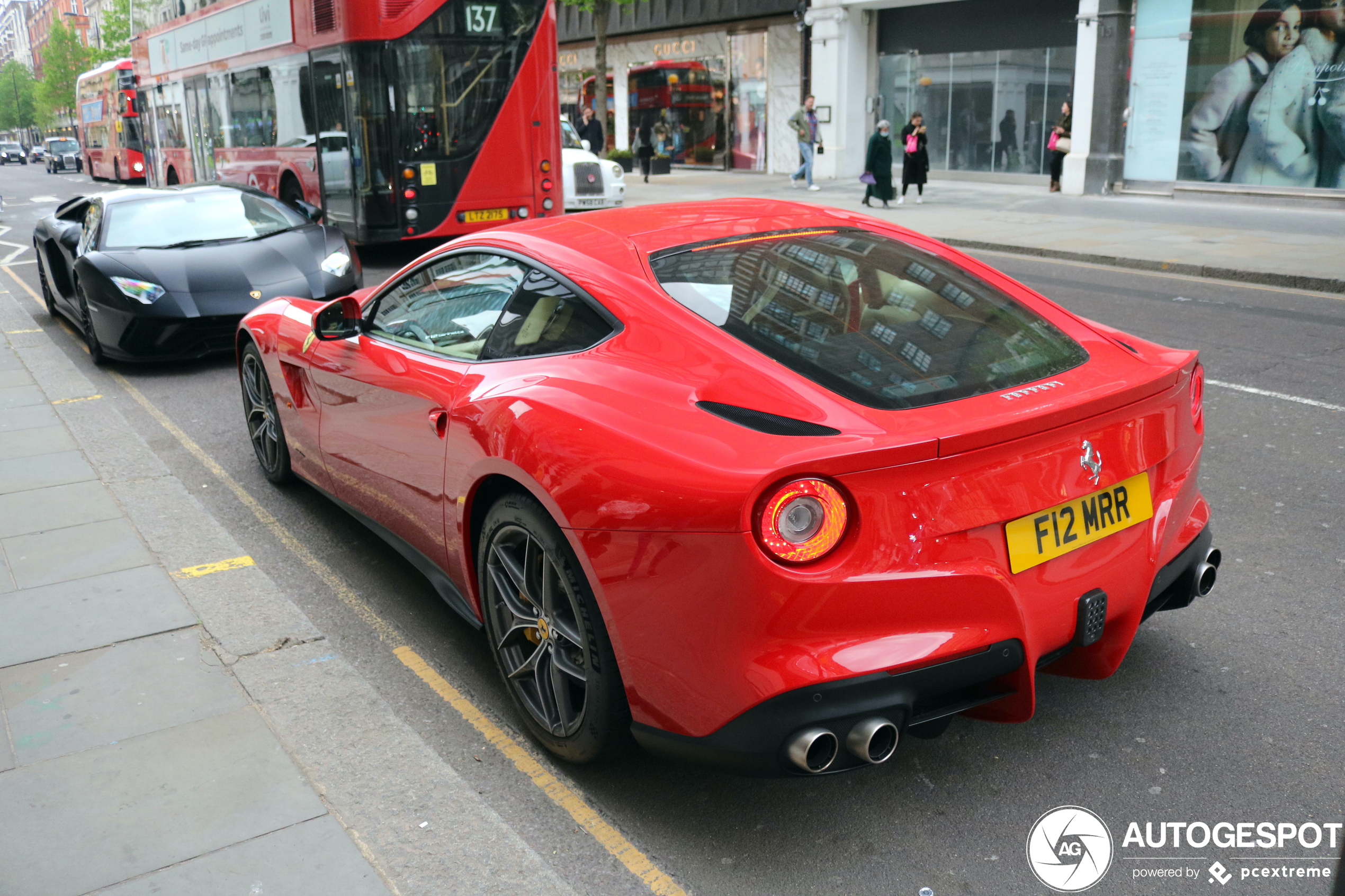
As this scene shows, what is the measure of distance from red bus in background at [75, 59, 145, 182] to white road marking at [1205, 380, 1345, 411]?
92.7 ft

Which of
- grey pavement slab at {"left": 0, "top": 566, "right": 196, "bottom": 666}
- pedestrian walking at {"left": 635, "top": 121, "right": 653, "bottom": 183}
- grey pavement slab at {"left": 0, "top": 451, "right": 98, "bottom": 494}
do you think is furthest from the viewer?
pedestrian walking at {"left": 635, "top": 121, "right": 653, "bottom": 183}

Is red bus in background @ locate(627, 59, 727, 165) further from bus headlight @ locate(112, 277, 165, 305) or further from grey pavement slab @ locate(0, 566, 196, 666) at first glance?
grey pavement slab @ locate(0, 566, 196, 666)

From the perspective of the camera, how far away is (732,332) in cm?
294

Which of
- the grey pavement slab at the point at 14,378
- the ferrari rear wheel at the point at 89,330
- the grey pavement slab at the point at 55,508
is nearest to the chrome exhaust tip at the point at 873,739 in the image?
the grey pavement slab at the point at 55,508

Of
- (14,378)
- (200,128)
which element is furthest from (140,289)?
(200,128)

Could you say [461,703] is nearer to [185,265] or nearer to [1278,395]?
[1278,395]

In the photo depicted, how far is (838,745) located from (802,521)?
1.64ft

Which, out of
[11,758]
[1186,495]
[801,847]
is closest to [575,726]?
[801,847]

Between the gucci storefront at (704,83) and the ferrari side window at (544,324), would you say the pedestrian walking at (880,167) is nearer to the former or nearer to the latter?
the gucci storefront at (704,83)

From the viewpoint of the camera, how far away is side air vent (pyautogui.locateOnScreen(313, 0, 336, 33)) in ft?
42.9

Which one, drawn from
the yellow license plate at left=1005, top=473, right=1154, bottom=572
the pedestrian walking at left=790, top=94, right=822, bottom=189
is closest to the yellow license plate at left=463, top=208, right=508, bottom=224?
the pedestrian walking at left=790, top=94, right=822, bottom=189

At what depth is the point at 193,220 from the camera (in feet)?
30.7

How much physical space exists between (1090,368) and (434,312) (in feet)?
7.23

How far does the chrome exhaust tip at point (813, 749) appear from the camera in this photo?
96.7 inches
